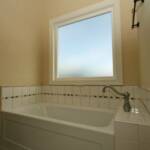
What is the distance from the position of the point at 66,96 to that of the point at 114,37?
49.1 inches

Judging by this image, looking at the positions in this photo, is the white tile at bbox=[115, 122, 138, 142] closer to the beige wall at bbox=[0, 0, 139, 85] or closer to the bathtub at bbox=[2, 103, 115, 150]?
the bathtub at bbox=[2, 103, 115, 150]

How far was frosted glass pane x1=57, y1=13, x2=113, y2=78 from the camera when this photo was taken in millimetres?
2186

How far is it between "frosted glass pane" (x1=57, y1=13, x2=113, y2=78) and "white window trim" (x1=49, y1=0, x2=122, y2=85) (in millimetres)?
77

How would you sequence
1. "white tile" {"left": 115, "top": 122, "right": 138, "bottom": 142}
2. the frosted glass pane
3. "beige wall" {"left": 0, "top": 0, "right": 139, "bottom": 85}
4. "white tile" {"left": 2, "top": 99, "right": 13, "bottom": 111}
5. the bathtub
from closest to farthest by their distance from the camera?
"white tile" {"left": 115, "top": 122, "right": 138, "bottom": 142} < the bathtub < "beige wall" {"left": 0, "top": 0, "right": 139, "bottom": 85} < "white tile" {"left": 2, "top": 99, "right": 13, "bottom": 111} < the frosted glass pane

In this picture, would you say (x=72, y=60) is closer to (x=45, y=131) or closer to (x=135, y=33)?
(x=135, y=33)

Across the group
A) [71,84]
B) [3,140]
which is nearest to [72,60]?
[71,84]

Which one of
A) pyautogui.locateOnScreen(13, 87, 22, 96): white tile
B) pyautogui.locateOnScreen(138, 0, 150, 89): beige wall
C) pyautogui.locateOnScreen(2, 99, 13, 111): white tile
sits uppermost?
pyautogui.locateOnScreen(138, 0, 150, 89): beige wall

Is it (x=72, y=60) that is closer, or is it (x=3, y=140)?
(x=3, y=140)

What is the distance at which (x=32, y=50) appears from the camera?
8.48 feet

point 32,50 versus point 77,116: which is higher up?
point 32,50

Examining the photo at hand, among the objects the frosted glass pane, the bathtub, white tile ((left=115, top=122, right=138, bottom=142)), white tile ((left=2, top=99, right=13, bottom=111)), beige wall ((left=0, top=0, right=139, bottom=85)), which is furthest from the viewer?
the frosted glass pane

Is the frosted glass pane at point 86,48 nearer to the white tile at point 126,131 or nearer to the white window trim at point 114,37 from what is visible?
the white window trim at point 114,37

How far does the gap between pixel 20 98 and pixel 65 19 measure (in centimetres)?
159

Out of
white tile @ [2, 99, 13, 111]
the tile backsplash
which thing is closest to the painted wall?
the tile backsplash
